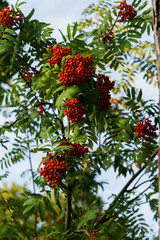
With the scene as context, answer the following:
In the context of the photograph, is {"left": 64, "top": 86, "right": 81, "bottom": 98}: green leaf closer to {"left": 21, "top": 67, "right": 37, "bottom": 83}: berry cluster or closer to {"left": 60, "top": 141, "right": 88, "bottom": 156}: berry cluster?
{"left": 60, "top": 141, "right": 88, "bottom": 156}: berry cluster

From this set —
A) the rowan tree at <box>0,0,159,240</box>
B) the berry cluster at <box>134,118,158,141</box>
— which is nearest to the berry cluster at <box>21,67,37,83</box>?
the rowan tree at <box>0,0,159,240</box>

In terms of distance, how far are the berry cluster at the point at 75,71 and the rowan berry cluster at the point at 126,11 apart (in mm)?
1059

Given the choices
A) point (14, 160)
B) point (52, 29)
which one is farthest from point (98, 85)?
point (14, 160)

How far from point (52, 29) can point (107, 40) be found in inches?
26.0

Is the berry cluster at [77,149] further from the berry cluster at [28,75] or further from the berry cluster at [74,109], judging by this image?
the berry cluster at [28,75]

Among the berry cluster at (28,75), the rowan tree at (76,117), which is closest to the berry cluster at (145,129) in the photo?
the rowan tree at (76,117)

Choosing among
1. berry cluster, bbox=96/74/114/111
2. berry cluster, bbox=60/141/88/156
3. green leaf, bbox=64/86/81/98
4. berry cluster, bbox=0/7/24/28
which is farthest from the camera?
berry cluster, bbox=0/7/24/28

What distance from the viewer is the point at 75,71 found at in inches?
97.7

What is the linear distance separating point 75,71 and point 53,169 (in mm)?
786

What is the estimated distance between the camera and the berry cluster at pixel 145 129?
324 cm

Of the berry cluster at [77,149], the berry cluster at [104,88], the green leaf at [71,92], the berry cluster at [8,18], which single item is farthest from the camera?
the berry cluster at [8,18]

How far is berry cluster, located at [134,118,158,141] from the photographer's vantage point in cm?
324

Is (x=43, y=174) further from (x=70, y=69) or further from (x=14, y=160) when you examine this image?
(x=14, y=160)

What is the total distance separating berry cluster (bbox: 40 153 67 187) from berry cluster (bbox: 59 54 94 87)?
0.61 meters
